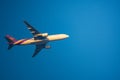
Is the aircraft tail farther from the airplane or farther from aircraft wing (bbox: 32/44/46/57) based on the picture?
aircraft wing (bbox: 32/44/46/57)

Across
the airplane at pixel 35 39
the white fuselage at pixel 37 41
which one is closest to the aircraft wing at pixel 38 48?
the airplane at pixel 35 39

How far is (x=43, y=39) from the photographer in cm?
5325

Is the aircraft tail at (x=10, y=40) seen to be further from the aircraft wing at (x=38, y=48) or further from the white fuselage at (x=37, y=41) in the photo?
the aircraft wing at (x=38, y=48)

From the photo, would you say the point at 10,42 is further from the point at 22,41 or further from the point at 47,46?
the point at 47,46

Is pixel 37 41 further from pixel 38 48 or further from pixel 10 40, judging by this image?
pixel 10 40

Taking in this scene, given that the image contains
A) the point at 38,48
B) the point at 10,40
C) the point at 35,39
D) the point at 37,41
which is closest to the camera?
the point at 37,41

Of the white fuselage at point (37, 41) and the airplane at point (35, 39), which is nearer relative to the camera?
the airplane at point (35, 39)

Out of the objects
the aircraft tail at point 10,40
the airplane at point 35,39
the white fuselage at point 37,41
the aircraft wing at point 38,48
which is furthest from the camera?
the aircraft wing at point 38,48

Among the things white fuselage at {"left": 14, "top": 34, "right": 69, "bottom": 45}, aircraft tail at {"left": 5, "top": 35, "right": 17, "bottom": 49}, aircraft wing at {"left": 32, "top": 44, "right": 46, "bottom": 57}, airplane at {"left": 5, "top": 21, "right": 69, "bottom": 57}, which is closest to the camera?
airplane at {"left": 5, "top": 21, "right": 69, "bottom": 57}

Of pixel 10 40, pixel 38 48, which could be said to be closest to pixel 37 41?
pixel 38 48

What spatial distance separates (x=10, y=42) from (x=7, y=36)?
4.66 feet

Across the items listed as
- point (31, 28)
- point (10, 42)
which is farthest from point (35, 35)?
point (10, 42)

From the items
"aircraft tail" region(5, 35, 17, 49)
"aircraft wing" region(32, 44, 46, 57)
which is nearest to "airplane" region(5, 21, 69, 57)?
"aircraft tail" region(5, 35, 17, 49)

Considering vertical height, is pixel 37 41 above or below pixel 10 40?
above
